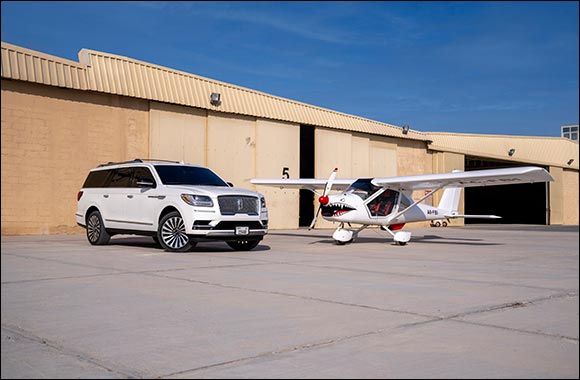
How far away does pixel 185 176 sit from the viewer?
40.9 feet

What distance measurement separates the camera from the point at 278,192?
1069 inches

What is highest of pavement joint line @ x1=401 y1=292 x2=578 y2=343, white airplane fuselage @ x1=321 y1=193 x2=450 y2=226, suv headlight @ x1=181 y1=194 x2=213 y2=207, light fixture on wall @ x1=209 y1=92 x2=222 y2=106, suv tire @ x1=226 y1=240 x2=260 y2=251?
light fixture on wall @ x1=209 y1=92 x2=222 y2=106

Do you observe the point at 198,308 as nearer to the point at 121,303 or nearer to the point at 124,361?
the point at 121,303

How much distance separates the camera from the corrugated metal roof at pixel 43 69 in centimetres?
1658

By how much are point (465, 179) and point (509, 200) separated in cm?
4379

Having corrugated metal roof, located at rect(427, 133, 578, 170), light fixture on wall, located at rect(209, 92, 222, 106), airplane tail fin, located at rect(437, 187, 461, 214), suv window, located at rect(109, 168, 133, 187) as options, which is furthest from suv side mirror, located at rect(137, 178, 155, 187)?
corrugated metal roof, located at rect(427, 133, 578, 170)

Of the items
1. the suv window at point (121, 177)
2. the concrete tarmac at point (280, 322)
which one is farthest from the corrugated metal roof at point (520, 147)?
the concrete tarmac at point (280, 322)

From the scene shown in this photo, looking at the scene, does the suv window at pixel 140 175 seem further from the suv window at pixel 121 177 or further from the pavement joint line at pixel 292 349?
the pavement joint line at pixel 292 349

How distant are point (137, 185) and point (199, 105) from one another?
1180 cm

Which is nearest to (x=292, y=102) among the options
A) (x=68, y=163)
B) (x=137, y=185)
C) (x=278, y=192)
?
(x=278, y=192)

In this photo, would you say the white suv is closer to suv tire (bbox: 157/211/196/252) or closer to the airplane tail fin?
suv tire (bbox: 157/211/196/252)

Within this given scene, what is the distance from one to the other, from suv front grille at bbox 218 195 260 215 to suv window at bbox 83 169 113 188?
334cm

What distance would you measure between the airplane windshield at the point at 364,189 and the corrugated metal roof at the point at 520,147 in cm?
2686

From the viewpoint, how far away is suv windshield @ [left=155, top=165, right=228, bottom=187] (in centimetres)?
1231
